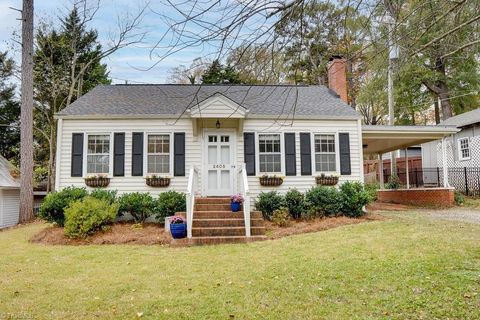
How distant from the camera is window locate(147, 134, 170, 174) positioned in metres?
11.3

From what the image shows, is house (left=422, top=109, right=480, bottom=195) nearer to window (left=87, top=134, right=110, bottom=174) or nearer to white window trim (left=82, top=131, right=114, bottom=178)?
white window trim (left=82, top=131, right=114, bottom=178)

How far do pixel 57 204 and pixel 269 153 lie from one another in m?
6.51

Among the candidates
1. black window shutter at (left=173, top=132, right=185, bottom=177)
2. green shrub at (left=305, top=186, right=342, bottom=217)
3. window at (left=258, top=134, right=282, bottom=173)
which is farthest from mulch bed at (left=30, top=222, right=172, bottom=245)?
green shrub at (left=305, top=186, right=342, bottom=217)

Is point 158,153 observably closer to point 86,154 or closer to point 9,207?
point 86,154

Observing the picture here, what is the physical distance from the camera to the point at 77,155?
11.1m

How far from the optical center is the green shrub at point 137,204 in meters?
10.4

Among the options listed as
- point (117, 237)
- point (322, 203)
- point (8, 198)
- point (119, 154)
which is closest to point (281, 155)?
point (322, 203)

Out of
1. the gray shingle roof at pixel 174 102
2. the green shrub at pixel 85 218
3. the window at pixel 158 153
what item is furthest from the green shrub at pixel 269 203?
the green shrub at pixel 85 218

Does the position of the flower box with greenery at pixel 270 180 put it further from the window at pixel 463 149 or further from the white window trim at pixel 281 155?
the window at pixel 463 149

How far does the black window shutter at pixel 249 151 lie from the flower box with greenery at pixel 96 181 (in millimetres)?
4437

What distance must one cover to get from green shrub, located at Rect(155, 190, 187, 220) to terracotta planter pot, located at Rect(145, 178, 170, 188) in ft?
2.26

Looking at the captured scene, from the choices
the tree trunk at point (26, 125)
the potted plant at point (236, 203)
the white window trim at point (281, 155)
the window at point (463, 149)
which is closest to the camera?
the potted plant at point (236, 203)

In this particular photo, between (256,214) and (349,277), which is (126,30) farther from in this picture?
(349,277)

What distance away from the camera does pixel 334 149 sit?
11.8 metres
